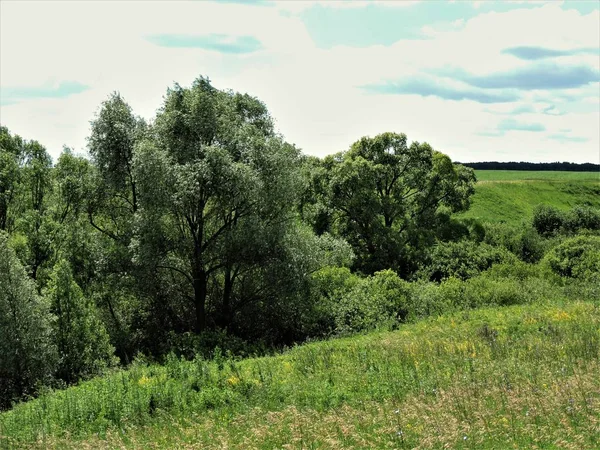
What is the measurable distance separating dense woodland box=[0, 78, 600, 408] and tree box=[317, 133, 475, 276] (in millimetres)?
10913

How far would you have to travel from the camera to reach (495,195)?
71.0 meters

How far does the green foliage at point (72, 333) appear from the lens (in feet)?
64.4

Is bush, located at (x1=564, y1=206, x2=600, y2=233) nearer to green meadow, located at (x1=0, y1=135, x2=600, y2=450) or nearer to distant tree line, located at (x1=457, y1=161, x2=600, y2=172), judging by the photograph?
green meadow, located at (x1=0, y1=135, x2=600, y2=450)

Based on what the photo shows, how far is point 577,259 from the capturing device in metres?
35.8

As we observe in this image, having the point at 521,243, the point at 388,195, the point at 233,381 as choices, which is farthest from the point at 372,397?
the point at 521,243

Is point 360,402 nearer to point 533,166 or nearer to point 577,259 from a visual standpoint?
point 577,259

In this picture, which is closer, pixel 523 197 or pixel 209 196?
pixel 209 196

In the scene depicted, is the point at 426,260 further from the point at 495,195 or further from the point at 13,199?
the point at 495,195

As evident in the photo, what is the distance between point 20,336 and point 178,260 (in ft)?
25.5

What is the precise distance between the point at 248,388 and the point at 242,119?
17.9 m

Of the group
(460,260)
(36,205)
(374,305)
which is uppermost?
(36,205)

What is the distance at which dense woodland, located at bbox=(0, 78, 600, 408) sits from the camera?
65.1ft

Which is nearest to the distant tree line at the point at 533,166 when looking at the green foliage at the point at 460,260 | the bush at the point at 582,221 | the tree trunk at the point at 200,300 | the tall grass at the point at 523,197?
the tall grass at the point at 523,197

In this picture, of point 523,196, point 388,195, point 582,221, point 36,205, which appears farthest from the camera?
point 523,196
